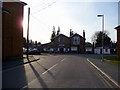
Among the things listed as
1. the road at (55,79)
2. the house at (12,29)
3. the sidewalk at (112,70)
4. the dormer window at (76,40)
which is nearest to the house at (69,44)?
the dormer window at (76,40)

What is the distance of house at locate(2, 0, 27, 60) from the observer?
21062mm

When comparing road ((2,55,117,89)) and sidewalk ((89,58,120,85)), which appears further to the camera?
sidewalk ((89,58,120,85))

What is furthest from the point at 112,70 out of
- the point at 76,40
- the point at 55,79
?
the point at 76,40

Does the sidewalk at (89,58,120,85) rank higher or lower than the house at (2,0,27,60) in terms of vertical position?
lower

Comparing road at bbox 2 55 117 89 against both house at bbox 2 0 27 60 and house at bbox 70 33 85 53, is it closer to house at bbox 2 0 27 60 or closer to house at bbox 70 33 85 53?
house at bbox 2 0 27 60

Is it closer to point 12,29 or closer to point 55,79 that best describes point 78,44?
point 12,29

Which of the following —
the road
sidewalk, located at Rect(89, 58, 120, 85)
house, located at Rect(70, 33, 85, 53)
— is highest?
house, located at Rect(70, 33, 85, 53)

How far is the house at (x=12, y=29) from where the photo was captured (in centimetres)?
2106

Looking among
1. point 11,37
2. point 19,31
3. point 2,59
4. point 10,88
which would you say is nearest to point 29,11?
point 19,31

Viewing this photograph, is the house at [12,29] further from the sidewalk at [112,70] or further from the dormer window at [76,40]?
the dormer window at [76,40]

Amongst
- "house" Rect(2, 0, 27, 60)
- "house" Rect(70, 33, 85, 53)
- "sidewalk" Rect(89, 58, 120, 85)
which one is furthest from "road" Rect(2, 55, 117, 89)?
"house" Rect(70, 33, 85, 53)

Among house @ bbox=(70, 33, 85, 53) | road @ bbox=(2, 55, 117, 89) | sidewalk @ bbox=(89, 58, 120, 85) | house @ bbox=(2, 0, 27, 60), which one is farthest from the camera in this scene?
house @ bbox=(70, 33, 85, 53)

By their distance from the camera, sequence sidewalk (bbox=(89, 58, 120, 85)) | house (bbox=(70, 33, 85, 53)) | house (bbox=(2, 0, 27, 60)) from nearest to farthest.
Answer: sidewalk (bbox=(89, 58, 120, 85)) → house (bbox=(2, 0, 27, 60)) → house (bbox=(70, 33, 85, 53))

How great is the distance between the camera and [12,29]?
75.7 ft
